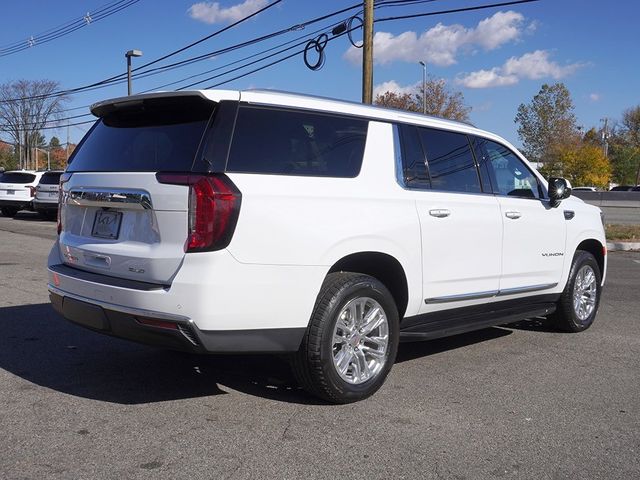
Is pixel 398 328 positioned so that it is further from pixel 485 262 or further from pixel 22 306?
pixel 22 306

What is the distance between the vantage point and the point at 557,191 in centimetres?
617

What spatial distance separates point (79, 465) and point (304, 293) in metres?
1.54

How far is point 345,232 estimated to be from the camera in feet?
13.9

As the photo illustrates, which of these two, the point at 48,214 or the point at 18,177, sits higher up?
the point at 18,177

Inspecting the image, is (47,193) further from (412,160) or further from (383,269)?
(383,269)

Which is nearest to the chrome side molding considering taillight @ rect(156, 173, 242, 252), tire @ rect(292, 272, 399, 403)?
tire @ rect(292, 272, 399, 403)

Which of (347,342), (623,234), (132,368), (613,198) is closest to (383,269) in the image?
(347,342)

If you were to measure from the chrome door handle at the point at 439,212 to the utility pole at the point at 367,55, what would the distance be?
1258 centimetres

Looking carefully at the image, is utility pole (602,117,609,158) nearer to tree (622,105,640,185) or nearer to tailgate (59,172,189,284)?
tree (622,105,640,185)

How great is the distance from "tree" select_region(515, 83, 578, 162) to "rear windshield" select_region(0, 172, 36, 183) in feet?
129

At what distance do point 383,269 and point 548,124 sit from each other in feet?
170

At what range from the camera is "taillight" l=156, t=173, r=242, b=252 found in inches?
148

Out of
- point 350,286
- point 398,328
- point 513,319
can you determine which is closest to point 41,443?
point 350,286

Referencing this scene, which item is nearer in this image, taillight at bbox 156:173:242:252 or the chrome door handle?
taillight at bbox 156:173:242:252
